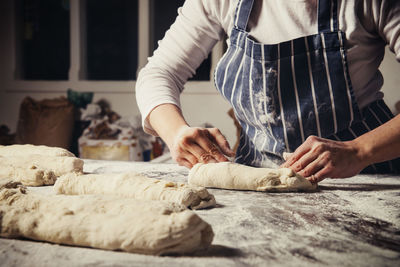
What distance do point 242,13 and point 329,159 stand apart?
0.67m

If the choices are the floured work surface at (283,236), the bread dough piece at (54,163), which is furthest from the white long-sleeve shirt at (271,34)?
the floured work surface at (283,236)

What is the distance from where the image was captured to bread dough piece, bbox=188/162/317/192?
1244 mm

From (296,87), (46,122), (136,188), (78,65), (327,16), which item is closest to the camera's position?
(136,188)

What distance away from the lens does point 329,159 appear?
Result: 124 cm

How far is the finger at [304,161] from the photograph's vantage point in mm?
1265

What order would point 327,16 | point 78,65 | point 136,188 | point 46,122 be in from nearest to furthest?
point 136,188, point 327,16, point 46,122, point 78,65

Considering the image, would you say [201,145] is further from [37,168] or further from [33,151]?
[33,151]

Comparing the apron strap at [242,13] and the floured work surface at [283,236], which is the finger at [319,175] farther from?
the apron strap at [242,13]

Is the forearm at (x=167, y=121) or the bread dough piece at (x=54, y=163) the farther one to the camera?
the forearm at (x=167, y=121)

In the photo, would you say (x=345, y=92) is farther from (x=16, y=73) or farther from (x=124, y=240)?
(x=16, y=73)

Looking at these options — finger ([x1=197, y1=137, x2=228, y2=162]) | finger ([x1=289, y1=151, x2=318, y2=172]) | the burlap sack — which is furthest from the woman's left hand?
the burlap sack

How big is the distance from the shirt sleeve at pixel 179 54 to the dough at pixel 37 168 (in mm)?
399

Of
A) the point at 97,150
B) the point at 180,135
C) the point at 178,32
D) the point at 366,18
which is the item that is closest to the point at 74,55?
the point at 97,150

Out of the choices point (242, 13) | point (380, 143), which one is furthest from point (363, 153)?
point (242, 13)
